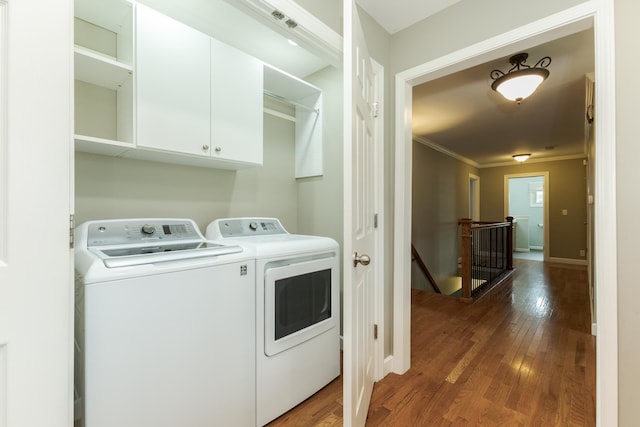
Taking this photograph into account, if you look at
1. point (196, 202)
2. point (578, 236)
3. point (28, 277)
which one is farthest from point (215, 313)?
point (578, 236)

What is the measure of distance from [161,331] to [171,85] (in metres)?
1.28

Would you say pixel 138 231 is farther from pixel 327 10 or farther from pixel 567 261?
pixel 567 261

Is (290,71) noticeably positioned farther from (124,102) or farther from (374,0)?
(124,102)

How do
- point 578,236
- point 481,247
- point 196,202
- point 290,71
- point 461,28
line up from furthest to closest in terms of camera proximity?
1. point 578,236
2. point 481,247
3. point 290,71
4. point 196,202
5. point 461,28

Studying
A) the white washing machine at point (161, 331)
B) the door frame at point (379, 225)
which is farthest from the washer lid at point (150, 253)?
the door frame at point (379, 225)

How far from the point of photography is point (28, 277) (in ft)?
2.39

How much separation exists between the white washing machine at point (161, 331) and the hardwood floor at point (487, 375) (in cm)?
49

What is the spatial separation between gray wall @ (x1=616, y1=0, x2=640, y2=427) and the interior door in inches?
42.5

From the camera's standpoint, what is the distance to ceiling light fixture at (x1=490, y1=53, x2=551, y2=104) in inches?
89.4

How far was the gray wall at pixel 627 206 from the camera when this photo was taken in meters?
1.19

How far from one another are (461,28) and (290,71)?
4.52 feet

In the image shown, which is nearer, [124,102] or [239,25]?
[124,102]

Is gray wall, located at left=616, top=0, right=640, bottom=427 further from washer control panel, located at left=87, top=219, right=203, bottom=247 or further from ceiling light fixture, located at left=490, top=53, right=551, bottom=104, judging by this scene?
washer control panel, located at left=87, top=219, right=203, bottom=247

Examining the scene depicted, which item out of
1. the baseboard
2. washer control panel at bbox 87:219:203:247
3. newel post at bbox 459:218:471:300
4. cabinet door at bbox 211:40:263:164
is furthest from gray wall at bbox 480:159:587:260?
washer control panel at bbox 87:219:203:247
